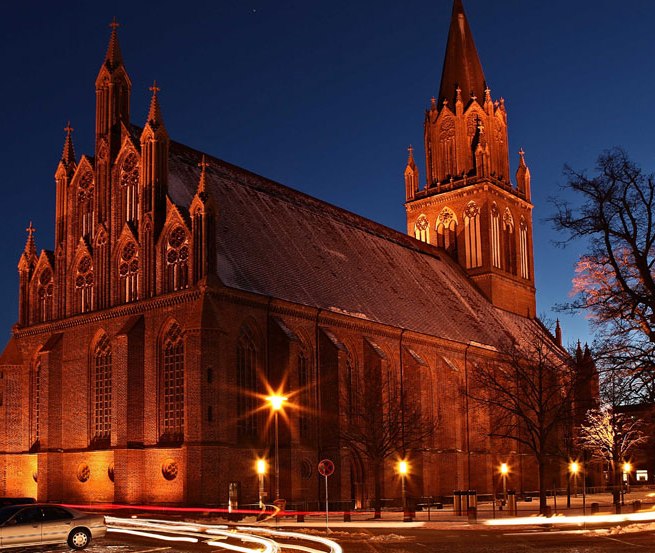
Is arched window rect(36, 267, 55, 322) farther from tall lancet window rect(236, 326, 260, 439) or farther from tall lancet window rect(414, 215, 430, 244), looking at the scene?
tall lancet window rect(414, 215, 430, 244)

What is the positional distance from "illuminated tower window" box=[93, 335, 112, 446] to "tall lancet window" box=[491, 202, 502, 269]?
41.2 m

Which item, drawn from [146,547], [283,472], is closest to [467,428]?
[283,472]

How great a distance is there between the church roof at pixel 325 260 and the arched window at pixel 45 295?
10908 millimetres

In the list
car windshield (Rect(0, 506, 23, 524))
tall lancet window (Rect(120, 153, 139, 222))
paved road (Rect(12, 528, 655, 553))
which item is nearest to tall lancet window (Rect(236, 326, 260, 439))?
tall lancet window (Rect(120, 153, 139, 222))

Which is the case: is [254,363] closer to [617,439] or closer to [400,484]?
[400,484]

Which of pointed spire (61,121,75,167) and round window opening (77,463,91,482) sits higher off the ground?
pointed spire (61,121,75,167)

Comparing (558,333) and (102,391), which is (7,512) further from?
(558,333)

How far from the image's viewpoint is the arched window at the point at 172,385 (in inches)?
1842

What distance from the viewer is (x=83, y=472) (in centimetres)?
5028

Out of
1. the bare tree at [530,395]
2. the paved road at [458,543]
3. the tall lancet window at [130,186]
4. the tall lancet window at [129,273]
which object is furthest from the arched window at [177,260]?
the paved road at [458,543]

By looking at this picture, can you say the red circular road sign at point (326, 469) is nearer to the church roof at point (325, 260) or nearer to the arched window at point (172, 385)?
the arched window at point (172, 385)

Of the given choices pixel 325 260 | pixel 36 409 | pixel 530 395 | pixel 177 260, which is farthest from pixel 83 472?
pixel 530 395

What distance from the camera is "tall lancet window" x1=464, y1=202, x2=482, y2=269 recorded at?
82250 millimetres

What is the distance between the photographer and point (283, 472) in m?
48.3
